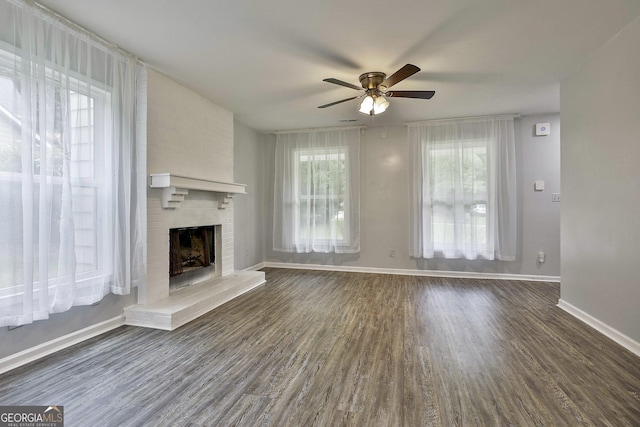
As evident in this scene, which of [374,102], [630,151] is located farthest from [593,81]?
[374,102]

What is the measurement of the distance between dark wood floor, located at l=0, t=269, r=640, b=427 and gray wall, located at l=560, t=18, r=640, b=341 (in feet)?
1.13

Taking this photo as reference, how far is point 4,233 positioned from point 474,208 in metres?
5.32

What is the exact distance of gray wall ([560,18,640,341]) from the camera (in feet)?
7.68

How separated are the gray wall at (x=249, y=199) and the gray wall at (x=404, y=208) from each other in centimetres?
18

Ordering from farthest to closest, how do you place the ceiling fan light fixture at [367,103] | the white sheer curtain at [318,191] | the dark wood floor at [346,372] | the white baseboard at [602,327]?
the white sheer curtain at [318,191], the ceiling fan light fixture at [367,103], the white baseboard at [602,327], the dark wood floor at [346,372]

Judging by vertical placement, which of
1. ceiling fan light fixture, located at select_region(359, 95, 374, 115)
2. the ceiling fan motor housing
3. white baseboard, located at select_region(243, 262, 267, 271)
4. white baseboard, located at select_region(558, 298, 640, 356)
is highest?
the ceiling fan motor housing

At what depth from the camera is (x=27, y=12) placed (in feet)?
6.65

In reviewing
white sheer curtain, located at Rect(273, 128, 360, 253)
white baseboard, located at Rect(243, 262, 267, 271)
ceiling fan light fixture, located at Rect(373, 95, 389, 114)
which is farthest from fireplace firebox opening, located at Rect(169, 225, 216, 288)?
ceiling fan light fixture, located at Rect(373, 95, 389, 114)

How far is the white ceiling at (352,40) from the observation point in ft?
7.03

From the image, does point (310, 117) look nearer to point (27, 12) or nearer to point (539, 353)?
point (27, 12)

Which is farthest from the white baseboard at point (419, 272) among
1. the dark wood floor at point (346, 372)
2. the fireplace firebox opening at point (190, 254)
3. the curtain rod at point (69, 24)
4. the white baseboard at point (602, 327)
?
the curtain rod at point (69, 24)

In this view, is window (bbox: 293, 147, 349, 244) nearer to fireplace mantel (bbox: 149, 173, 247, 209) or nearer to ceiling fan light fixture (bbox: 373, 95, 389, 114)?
fireplace mantel (bbox: 149, 173, 247, 209)

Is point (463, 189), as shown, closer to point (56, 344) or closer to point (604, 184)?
point (604, 184)

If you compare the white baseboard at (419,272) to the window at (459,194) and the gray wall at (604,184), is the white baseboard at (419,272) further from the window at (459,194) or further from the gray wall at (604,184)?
the gray wall at (604,184)
